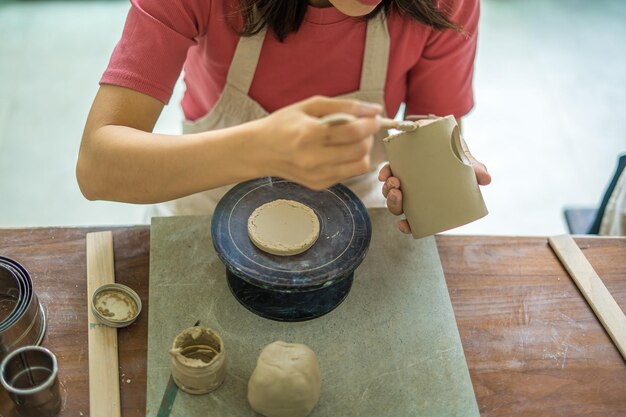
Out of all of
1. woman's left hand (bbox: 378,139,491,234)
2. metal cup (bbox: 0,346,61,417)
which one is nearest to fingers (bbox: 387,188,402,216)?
woman's left hand (bbox: 378,139,491,234)

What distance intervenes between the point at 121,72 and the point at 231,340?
59 centimetres

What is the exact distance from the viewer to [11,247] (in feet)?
4.53

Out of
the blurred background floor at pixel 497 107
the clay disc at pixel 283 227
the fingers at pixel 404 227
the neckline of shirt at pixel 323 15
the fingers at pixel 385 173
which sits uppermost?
the neckline of shirt at pixel 323 15

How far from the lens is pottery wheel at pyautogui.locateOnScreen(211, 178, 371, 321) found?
1.24 metres

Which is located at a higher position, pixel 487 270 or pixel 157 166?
pixel 157 166

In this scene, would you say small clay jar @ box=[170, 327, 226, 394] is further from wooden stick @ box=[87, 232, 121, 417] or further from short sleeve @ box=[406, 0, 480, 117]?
short sleeve @ box=[406, 0, 480, 117]

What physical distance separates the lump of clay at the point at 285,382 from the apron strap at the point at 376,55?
29.5 inches

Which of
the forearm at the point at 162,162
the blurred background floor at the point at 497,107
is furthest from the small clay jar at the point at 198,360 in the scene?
the blurred background floor at the point at 497,107

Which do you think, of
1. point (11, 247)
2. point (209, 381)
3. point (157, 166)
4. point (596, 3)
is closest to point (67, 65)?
point (11, 247)

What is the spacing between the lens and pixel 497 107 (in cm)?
330

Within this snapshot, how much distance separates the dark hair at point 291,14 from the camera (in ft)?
4.58

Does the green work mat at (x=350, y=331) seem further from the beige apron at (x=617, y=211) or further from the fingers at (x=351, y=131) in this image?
the beige apron at (x=617, y=211)

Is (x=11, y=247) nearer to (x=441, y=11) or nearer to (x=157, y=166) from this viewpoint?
(x=157, y=166)

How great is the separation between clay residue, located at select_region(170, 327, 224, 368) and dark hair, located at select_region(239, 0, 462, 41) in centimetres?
69
